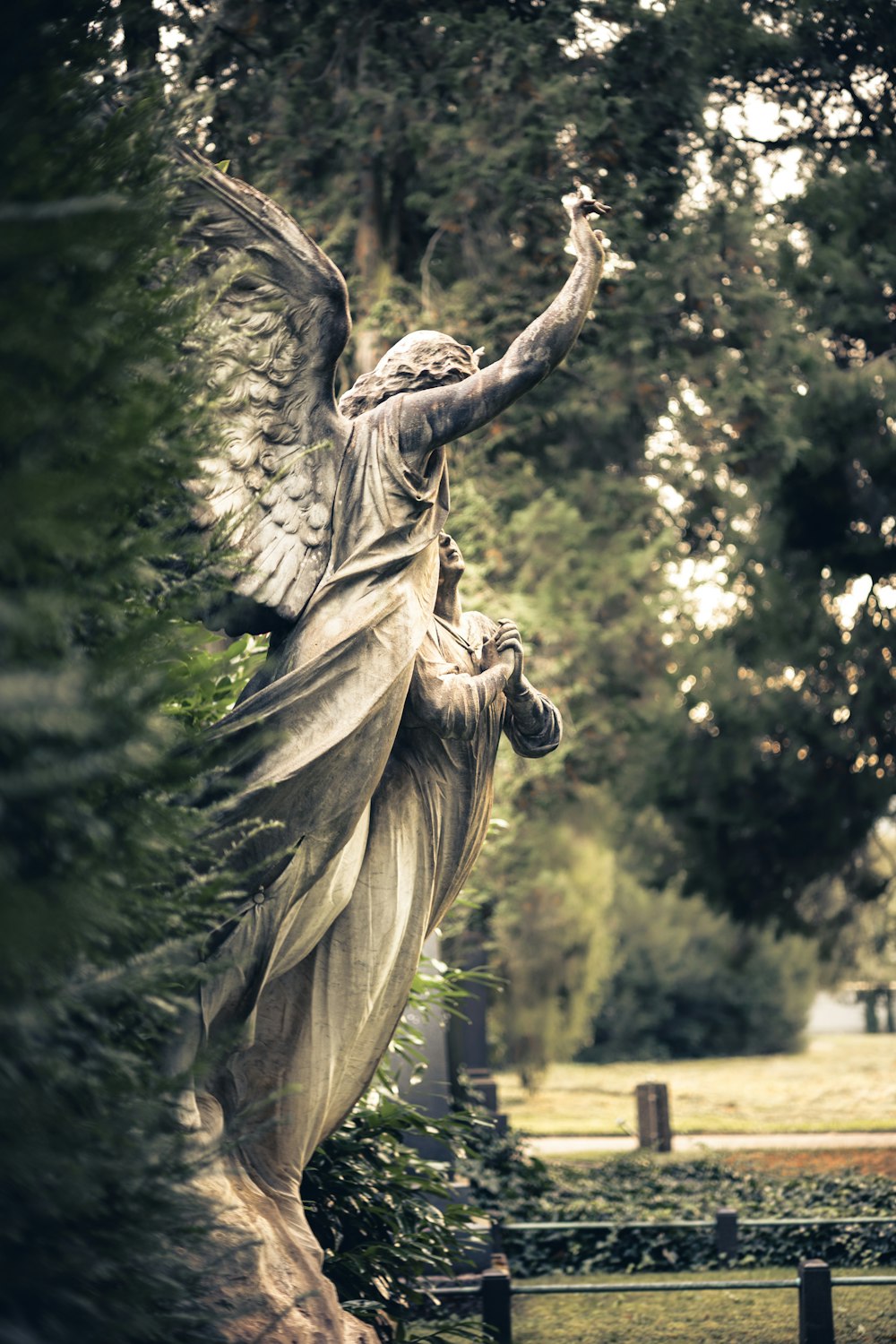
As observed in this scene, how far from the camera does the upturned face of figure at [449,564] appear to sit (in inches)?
182

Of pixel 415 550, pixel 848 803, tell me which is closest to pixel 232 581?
pixel 415 550

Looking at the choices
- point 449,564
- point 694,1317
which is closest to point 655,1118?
point 694,1317

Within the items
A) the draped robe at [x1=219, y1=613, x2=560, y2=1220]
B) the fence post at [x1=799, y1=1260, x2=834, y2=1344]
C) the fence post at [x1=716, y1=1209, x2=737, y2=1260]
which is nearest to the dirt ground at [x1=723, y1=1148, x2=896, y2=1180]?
the fence post at [x1=716, y1=1209, x2=737, y2=1260]

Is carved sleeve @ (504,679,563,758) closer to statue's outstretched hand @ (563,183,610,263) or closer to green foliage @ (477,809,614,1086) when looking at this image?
statue's outstretched hand @ (563,183,610,263)

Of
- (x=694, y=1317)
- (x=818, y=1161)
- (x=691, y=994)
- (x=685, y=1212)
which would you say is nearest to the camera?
(x=694, y=1317)

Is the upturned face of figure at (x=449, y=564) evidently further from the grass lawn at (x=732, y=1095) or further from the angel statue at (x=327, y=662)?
the grass lawn at (x=732, y=1095)

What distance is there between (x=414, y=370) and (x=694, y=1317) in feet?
15.1

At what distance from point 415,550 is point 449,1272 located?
7.97 feet

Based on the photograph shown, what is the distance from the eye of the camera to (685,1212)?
10203mm

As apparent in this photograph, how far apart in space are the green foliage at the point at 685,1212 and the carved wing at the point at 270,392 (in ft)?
17.0

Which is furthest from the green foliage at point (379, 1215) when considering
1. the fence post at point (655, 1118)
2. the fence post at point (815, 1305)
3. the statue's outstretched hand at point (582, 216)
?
the fence post at point (655, 1118)

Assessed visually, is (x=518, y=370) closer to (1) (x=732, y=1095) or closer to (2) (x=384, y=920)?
(2) (x=384, y=920)

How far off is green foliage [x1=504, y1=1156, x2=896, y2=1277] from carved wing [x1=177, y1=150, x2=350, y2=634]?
519 centimetres

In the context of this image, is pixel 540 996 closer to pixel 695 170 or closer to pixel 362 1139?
pixel 695 170
